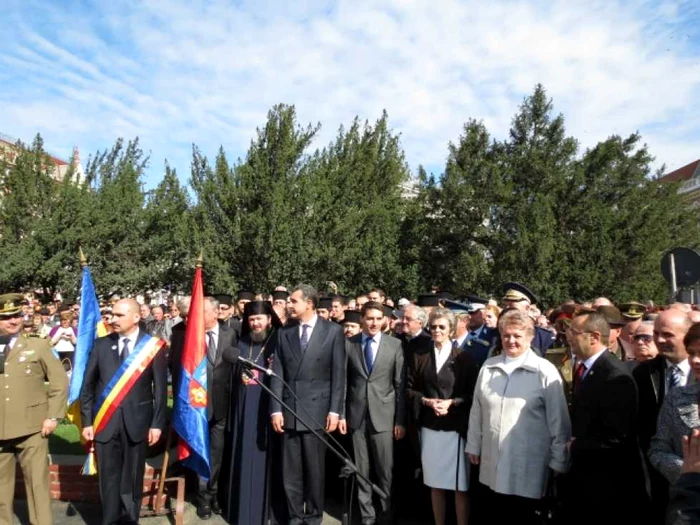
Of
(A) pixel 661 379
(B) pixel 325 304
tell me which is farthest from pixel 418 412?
(B) pixel 325 304

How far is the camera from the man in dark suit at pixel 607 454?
3.44 m

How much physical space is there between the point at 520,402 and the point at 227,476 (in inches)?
123

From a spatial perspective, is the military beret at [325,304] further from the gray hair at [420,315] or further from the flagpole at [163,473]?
the flagpole at [163,473]

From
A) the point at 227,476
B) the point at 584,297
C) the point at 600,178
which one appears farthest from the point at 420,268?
the point at 227,476

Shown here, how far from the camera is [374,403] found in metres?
5.06

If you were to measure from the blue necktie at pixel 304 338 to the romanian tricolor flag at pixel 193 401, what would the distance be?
3.12 ft

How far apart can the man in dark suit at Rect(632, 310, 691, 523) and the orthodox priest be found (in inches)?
117

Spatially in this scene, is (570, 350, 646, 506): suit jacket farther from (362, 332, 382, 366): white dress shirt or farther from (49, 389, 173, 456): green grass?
(49, 389, 173, 456): green grass

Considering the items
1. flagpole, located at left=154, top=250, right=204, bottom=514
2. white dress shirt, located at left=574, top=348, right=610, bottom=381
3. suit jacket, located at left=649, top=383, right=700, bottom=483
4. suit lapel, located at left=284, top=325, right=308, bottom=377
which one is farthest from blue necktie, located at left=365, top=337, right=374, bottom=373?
suit jacket, located at left=649, top=383, right=700, bottom=483

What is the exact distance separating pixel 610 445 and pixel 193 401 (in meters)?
3.44

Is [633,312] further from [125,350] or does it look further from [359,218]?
[359,218]

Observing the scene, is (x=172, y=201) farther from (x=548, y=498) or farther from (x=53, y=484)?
(x=548, y=498)

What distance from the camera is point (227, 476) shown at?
5.57 m

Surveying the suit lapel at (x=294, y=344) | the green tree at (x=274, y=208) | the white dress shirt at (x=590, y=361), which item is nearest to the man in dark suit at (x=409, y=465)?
the suit lapel at (x=294, y=344)
